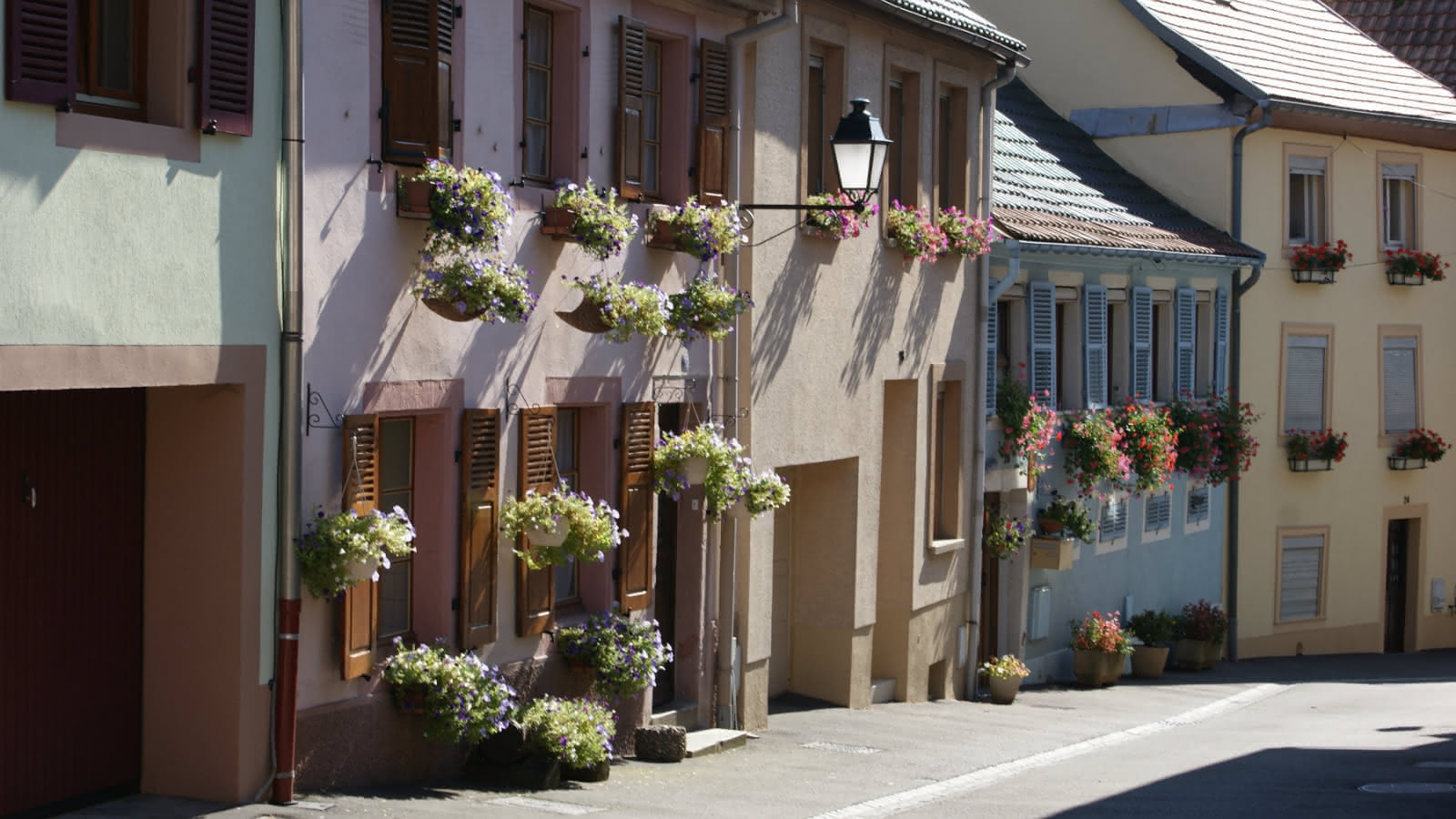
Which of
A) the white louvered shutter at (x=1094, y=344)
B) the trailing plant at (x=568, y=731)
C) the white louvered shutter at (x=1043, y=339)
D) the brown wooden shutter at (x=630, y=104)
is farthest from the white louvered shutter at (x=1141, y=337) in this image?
the trailing plant at (x=568, y=731)

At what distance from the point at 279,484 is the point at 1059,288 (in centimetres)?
1370

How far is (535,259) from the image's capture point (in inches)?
498

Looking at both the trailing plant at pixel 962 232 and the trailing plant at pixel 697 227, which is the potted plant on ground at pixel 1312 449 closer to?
the trailing plant at pixel 962 232

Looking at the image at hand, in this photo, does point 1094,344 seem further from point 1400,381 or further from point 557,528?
point 557,528

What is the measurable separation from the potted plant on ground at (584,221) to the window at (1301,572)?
17.5 metres

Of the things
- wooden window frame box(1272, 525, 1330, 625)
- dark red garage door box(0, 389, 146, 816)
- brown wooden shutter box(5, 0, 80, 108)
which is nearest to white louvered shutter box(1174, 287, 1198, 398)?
wooden window frame box(1272, 525, 1330, 625)

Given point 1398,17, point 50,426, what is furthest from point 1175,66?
point 50,426

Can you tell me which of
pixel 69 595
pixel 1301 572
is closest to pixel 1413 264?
pixel 1301 572

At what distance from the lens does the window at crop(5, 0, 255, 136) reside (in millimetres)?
9148

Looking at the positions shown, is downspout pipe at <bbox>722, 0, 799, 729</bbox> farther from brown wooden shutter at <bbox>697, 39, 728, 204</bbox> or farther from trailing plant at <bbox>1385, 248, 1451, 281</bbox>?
trailing plant at <bbox>1385, 248, 1451, 281</bbox>

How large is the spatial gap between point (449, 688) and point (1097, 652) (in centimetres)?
1255

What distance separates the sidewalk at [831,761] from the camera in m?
11.1

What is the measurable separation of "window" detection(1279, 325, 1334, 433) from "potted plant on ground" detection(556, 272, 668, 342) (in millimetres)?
16469

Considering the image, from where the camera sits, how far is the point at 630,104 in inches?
535
